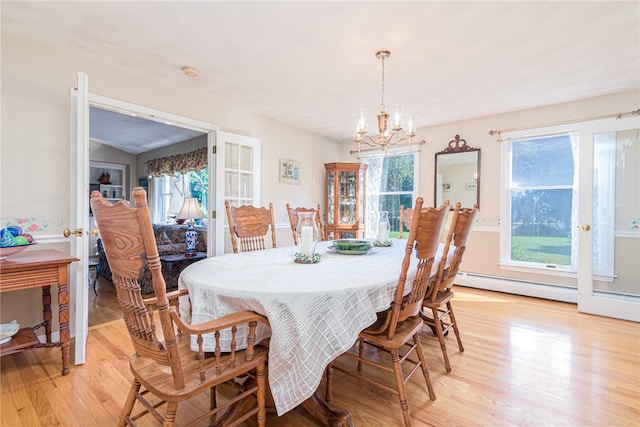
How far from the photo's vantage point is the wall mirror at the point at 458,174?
167 inches

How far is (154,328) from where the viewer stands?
1.13m

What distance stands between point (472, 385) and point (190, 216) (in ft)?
13.8

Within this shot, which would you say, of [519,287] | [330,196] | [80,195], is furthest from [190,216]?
[519,287]

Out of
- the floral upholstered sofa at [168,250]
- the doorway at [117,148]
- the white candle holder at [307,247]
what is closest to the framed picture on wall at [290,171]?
the doorway at [117,148]

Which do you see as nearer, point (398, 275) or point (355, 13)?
point (398, 275)

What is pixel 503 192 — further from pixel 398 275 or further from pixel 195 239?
pixel 195 239

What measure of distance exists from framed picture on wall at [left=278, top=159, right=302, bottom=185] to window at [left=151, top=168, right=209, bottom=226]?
2.06m

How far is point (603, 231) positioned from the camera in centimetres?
335

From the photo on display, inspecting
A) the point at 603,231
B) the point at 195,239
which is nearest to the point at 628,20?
the point at 603,231

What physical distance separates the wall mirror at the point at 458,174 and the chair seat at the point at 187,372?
12.6ft

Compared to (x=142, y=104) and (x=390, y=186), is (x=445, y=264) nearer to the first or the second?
(x=142, y=104)

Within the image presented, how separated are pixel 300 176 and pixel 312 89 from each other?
69.5 inches

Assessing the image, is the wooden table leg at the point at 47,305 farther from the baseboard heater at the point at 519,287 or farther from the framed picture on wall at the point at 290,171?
the baseboard heater at the point at 519,287

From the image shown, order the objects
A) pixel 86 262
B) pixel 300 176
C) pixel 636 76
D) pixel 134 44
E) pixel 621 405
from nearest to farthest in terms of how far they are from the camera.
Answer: pixel 621 405, pixel 86 262, pixel 134 44, pixel 636 76, pixel 300 176
